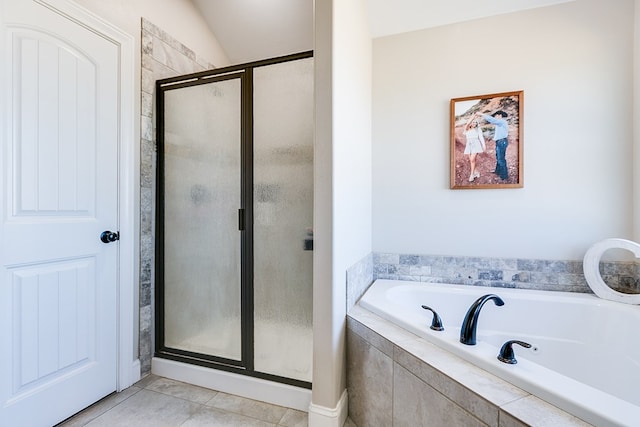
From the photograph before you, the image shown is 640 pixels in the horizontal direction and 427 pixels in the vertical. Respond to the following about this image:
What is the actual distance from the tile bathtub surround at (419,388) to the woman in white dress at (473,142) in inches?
48.0

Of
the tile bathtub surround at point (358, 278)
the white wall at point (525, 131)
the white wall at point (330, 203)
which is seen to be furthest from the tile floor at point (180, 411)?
the white wall at point (525, 131)

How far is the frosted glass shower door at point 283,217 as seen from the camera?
1718 millimetres

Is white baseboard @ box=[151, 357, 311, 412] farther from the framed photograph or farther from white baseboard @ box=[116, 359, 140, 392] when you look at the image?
the framed photograph

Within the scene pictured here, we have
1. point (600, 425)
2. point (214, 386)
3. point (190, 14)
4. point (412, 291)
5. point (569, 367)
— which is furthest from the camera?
point (190, 14)

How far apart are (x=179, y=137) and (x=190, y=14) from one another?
3.75 ft

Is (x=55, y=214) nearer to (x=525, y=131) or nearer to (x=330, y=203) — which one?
(x=330, y=203)

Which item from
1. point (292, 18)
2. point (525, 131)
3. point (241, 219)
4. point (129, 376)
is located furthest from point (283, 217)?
point (292, 18)

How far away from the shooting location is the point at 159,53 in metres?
2.07

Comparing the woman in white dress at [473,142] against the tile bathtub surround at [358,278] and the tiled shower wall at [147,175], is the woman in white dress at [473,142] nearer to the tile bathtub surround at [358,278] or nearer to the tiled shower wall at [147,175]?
the tile bathtub surround at [358,278]

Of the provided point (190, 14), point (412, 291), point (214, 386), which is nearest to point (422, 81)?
point (412, 291)

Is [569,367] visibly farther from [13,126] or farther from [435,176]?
[13,126]

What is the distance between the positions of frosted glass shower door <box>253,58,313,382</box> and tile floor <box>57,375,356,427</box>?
20 cm

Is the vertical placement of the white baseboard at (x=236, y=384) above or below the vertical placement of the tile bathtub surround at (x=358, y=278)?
below

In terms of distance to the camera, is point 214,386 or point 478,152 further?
point 478,152
